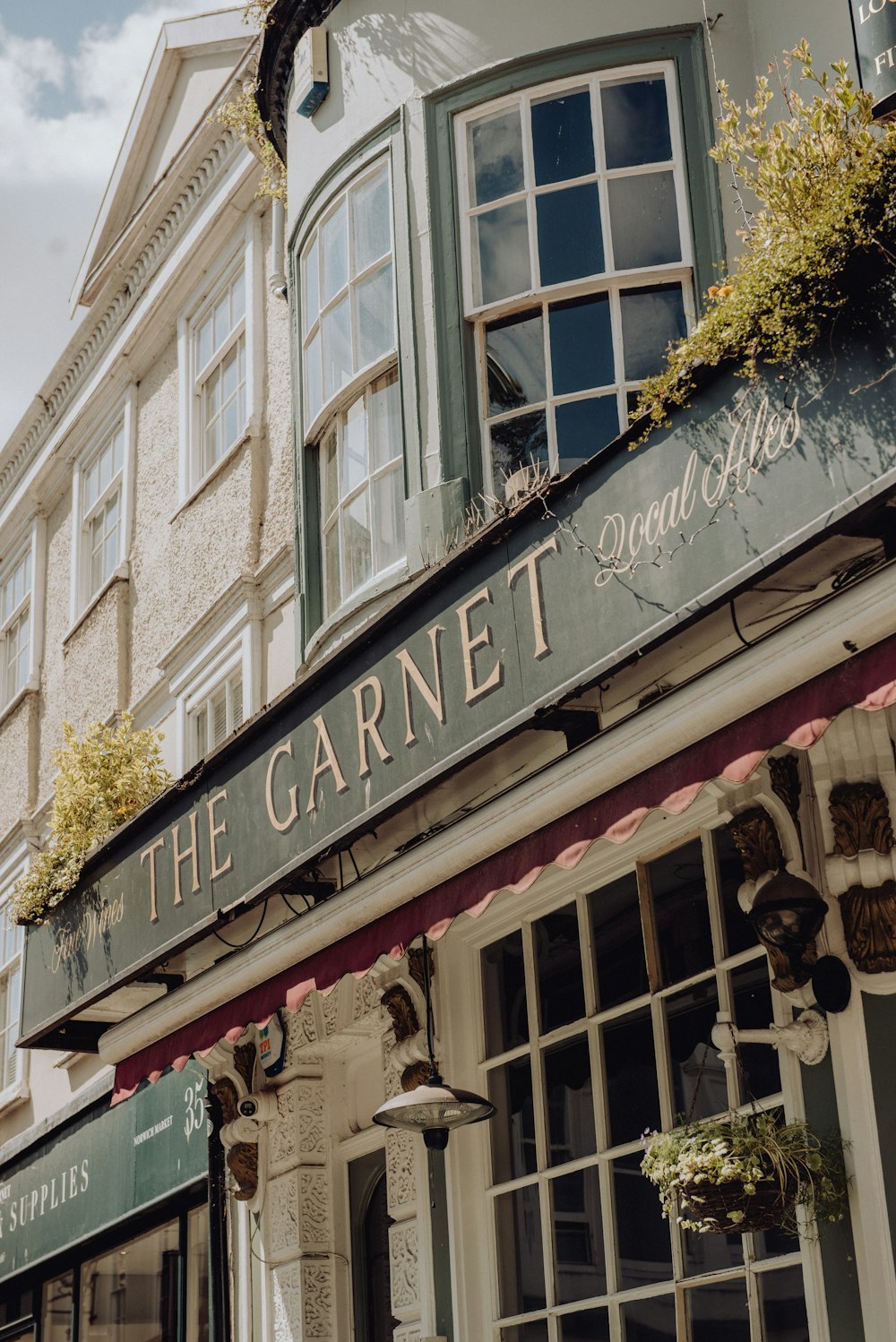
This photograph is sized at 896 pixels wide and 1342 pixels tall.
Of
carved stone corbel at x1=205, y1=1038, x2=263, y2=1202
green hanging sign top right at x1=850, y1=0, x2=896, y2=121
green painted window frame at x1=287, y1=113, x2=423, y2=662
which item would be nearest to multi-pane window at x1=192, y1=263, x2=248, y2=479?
green painted window frame at x1=287, y1=113, x2=423, y2=662

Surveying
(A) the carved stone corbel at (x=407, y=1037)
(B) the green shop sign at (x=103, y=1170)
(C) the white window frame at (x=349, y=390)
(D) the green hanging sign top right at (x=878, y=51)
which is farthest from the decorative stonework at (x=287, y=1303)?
(D) the green hanging sign top right at (x=878, y=51)

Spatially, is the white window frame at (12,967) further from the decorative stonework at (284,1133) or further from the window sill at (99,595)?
the decorative stonework at (284,1133)

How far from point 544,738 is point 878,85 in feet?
9.00

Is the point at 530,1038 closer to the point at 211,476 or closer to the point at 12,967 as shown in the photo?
the point at 211,476

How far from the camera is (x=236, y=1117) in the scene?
31.2 feet

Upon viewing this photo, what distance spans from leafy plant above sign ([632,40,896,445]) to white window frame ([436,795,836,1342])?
1.61 meters

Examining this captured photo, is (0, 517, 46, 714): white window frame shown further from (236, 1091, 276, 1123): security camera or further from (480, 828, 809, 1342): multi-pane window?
(480, 828, 809, 1342): multi-pane window

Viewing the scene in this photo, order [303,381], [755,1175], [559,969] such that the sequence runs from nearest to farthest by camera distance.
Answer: [755,1175], [559,969], [303,381]

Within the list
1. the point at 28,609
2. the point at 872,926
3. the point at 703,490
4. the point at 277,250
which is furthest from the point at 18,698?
the point at 872,926

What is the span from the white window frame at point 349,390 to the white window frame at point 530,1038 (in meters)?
1.77

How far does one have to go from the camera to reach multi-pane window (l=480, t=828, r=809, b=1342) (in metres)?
6.29

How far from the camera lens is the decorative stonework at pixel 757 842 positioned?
6.12m

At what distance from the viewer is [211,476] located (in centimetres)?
1242

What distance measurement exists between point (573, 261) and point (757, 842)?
3143 mm
